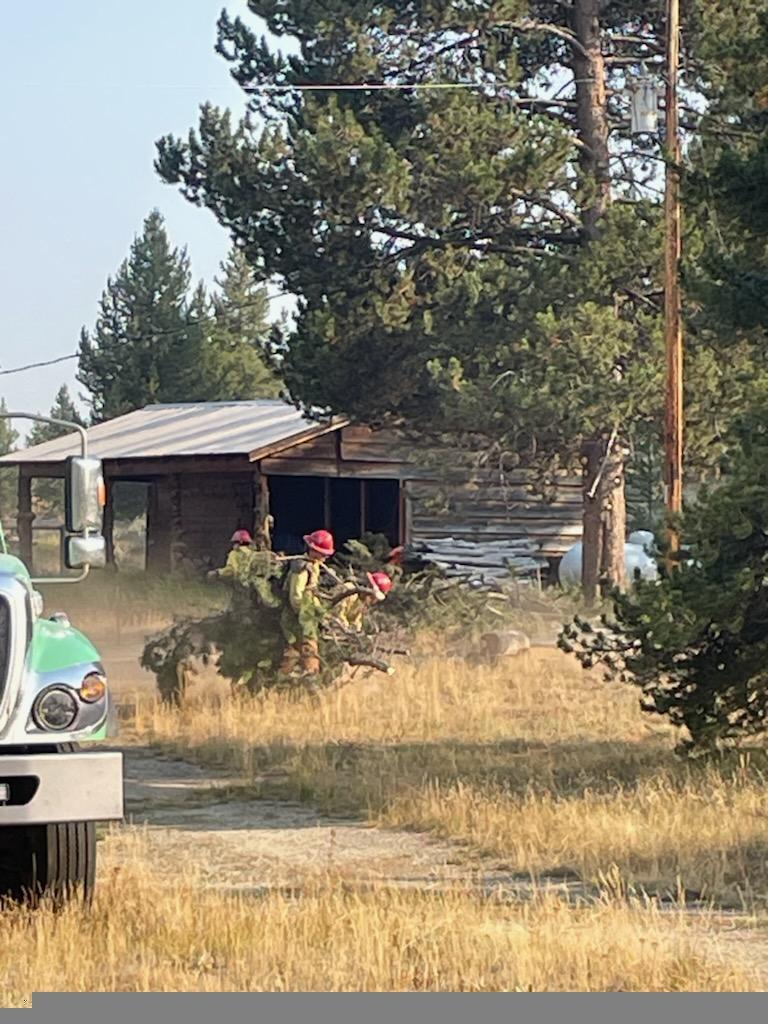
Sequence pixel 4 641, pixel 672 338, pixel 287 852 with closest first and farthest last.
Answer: pixel 4 641, pixel 287 852, pixel 672 338

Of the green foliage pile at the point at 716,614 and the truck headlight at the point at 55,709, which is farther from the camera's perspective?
the green foliage pile at the point at 716,614

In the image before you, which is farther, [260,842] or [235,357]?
[235,357]

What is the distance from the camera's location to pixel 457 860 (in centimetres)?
1045

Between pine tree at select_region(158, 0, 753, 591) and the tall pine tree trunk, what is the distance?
36 millimetres

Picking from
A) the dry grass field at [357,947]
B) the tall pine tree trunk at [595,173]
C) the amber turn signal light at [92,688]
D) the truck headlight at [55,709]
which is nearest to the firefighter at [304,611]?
the dry grass field at [357,947]

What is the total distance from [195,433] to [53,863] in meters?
32.2

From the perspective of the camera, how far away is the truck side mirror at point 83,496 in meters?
9.09

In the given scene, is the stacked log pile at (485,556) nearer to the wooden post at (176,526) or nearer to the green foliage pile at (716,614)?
the wooden post at (176,526)

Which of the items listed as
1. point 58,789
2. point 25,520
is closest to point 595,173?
point 25,520

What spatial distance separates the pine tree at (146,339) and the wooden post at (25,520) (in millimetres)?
15981

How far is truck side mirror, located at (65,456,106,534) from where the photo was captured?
358 inches

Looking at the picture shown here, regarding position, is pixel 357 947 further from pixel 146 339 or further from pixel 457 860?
pixel 146 339

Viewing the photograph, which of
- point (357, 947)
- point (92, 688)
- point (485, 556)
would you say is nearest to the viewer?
point (357, 947)

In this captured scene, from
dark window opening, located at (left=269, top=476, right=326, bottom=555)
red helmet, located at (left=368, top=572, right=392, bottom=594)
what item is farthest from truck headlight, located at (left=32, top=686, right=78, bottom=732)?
dark window opening, located at (left=269, top=476, right=326, bottom=555)
